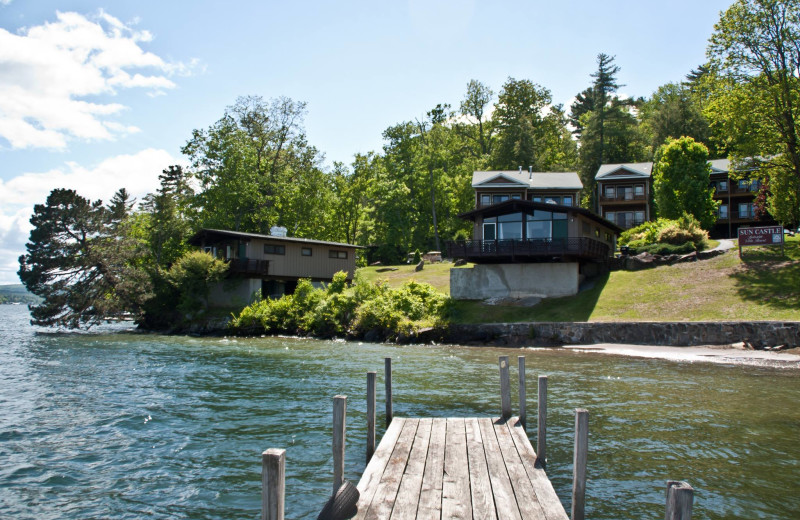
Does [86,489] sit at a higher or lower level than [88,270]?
lower

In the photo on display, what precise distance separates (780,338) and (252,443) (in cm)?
2587

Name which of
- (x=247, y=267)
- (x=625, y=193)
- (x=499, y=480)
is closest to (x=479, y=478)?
(x=499, y=480)

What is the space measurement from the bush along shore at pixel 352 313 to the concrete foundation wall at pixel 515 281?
217 centimetres

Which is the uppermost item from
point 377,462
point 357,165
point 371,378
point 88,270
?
point 357,165

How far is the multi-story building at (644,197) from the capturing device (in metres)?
62.1

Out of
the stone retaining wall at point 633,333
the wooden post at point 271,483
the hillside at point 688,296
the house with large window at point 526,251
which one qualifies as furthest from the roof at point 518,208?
the wooden post at point 271,483

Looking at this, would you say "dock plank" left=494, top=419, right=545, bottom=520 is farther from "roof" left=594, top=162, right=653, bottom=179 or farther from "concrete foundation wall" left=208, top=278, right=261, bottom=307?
"roof" left=594, top=162, right=653, bottom=179

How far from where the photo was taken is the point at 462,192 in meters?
70.4

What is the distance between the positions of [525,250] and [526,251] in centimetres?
12

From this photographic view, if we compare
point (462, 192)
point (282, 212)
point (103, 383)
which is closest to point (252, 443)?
point (103, 383)

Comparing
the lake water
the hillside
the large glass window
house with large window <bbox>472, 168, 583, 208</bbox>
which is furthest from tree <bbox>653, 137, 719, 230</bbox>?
the lake water

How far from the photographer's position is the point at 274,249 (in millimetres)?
48250

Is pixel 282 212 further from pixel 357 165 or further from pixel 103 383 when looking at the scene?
pixel 103 383

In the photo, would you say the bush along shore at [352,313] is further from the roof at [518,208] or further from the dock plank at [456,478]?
the dock plank at [456,478]
